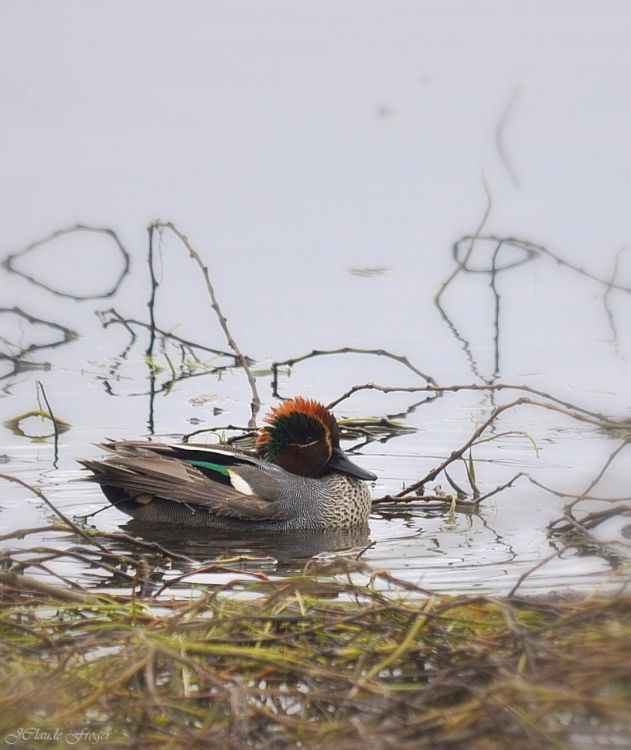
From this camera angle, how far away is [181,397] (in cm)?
1088

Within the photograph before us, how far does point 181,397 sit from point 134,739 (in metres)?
6.47

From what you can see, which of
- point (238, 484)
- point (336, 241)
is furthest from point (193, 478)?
point (336, 241)

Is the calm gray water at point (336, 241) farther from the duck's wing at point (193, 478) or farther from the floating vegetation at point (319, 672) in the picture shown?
the floating vegetation at point (319, 672)

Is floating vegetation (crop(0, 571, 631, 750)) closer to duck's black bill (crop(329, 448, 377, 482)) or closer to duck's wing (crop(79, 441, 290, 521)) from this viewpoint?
duck's wing (crop(79, 441, 290, 521))

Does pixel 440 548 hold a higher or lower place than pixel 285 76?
lower

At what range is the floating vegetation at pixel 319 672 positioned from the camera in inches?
167

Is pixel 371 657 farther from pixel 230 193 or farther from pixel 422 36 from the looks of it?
pixel 422 36

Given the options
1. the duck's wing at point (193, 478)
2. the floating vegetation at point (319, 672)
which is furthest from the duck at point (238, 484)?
the floating vegetation at point (319, 672)

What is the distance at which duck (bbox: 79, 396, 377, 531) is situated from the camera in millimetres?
8586

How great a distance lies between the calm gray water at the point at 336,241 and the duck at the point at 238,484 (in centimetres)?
20

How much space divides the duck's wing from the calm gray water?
8.9 inches

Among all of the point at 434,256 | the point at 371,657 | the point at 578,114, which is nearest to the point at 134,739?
the point at 371,657

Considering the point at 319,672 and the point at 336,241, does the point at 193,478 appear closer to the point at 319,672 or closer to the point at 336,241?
the point at 319,672

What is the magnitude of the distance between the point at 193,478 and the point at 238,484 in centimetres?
26
